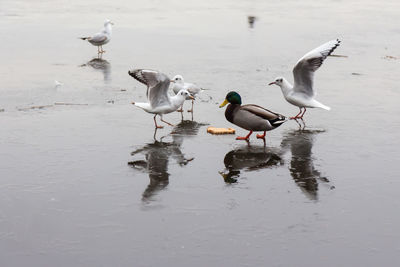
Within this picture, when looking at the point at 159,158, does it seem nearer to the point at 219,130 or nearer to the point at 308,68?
the point at 219,130

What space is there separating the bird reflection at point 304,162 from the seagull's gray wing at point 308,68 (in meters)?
1.31

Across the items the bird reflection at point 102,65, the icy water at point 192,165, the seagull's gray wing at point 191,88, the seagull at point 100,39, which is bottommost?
the icy water at point 192,165

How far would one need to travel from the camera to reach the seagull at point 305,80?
1208cm

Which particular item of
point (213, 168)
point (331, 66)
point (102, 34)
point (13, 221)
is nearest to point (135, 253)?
point (13, 221)

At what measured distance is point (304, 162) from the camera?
938 centimetres

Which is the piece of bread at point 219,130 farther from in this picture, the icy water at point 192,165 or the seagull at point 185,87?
the seagull at point 185,87

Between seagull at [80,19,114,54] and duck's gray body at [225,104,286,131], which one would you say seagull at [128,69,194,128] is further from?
seagull at [80,19,114,54]

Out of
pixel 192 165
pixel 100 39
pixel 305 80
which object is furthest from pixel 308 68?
pixel 100 39

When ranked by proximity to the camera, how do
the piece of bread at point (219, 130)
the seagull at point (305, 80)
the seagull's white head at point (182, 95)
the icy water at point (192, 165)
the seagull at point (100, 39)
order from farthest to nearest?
1. the seagull at point (100, 39)
2. the seagull at point (305, 80)
3. the seagull's white head at point (182, 95)
4. the piece of bread at point (219, 130)
5. the icy water at point (192, 165)

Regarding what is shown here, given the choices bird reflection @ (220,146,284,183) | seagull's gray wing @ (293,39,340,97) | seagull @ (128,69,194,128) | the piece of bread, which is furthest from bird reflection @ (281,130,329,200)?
seagull @ (128,69,194,128)

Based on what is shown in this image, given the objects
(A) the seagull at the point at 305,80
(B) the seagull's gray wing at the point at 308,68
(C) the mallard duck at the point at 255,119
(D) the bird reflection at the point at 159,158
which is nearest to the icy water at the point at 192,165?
(D) the bird reflection at the point at 159,158

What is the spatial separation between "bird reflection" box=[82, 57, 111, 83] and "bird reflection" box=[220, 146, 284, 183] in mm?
5886

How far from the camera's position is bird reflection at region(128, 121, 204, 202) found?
8258 mm

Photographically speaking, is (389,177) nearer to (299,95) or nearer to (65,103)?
(299,95)
